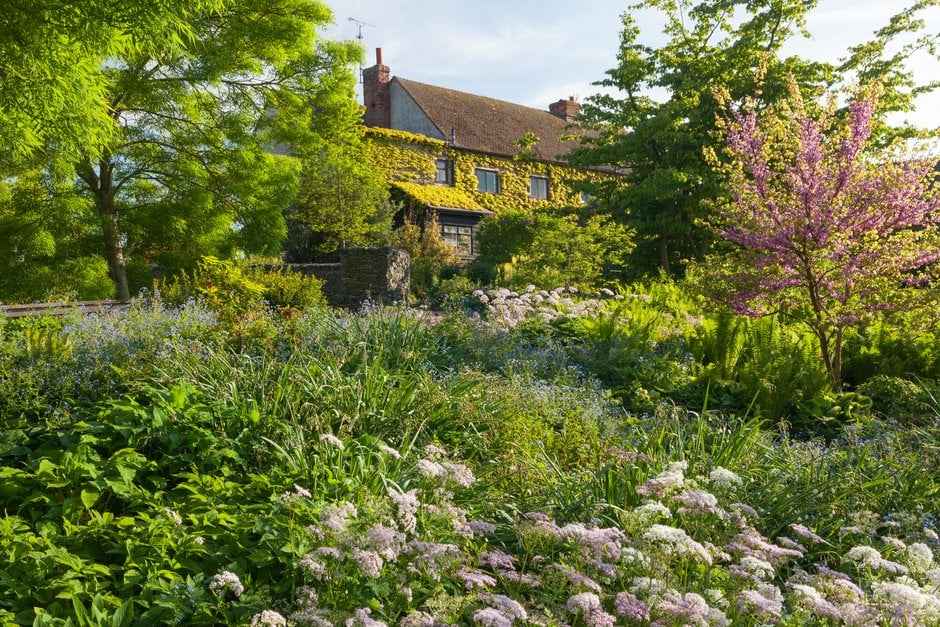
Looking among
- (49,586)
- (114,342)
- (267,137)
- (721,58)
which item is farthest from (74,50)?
(721,58)

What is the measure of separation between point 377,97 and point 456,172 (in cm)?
491

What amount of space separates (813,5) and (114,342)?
18.0m

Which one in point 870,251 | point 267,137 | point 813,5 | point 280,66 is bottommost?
point 870,251

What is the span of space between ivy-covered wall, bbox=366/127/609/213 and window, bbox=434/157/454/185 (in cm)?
15

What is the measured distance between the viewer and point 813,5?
17.4 meters

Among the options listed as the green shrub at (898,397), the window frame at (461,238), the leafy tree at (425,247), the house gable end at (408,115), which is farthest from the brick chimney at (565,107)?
the green shrub at (898,397)

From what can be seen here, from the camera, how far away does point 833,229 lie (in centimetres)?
705

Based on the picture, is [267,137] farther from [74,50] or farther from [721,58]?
[721,58]

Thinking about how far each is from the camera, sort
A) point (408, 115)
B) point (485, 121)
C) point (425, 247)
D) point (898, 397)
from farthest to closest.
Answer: point (485, 121) → point (408, 115) → point (425, 247) → point (898, 397)

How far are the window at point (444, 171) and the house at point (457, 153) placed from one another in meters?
0.04

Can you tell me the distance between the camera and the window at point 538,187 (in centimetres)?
3238

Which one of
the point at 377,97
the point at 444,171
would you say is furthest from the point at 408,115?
the point at 444,171

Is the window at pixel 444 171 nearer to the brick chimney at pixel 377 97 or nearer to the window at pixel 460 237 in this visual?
the window at pixel 460 237

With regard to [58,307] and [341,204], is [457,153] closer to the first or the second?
[341,204]
